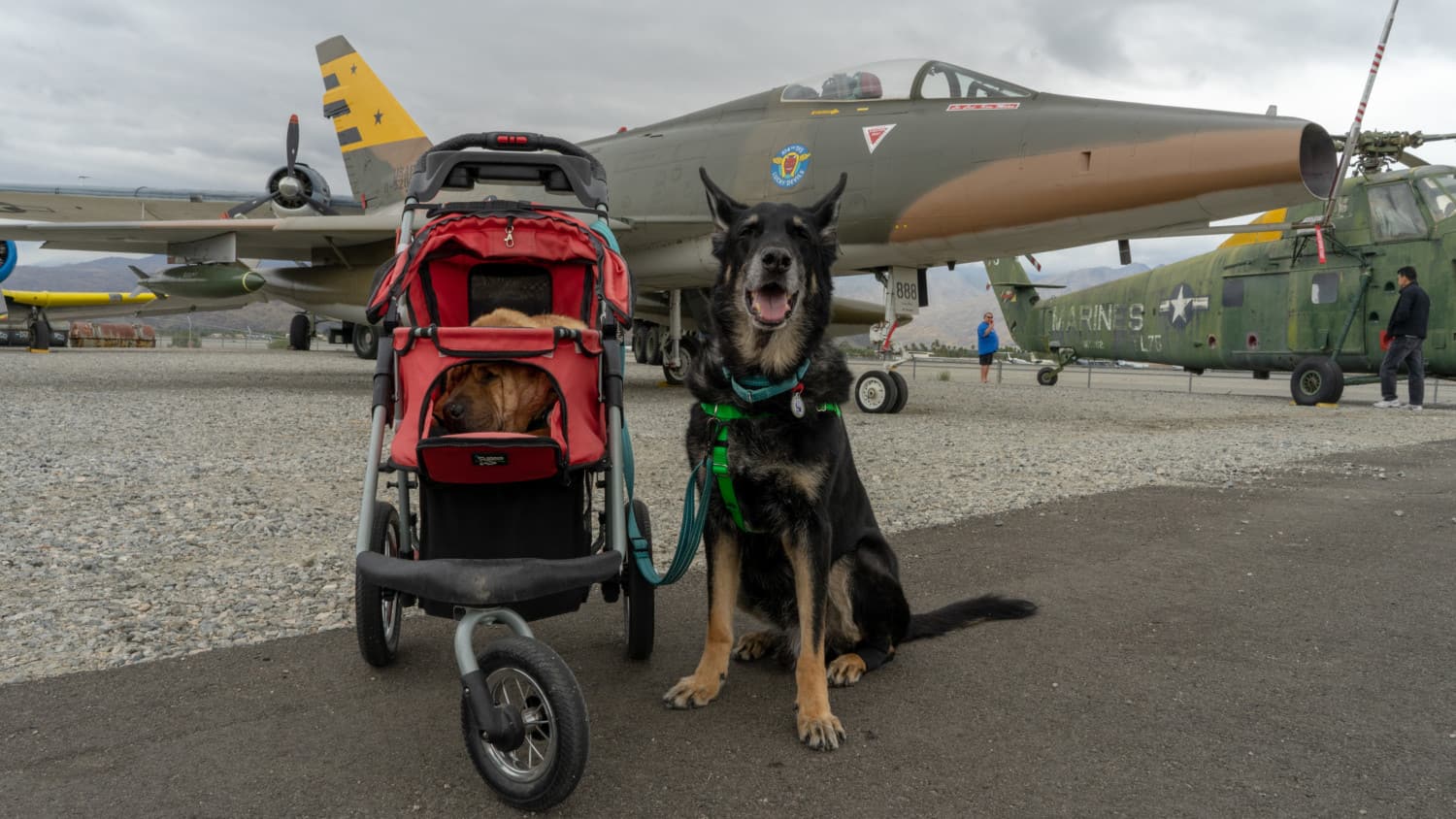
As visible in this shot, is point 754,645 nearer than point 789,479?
No

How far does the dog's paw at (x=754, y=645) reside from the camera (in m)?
3.12

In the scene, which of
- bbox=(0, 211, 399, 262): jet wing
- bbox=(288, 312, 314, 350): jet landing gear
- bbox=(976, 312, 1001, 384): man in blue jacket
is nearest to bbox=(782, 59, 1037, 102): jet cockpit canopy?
bbox=(0, 211, 399, 262): jet wing

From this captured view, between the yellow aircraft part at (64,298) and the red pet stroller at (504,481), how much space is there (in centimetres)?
3310

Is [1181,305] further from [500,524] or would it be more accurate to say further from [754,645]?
[500,524]

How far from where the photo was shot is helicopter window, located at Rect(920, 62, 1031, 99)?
9727 millimetres

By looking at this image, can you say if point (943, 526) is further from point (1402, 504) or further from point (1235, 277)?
point (1235, 277)

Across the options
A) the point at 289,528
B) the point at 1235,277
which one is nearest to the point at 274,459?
the point at 289,528

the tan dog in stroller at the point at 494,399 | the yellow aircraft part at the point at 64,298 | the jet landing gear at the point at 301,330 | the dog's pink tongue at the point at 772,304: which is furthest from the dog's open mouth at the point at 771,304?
the yellow aircraft part at the point at 64,298

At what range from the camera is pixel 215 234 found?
1361 centimetres

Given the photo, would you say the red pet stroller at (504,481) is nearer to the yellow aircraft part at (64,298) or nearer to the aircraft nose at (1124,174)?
the aircraft nose at (1124,174)

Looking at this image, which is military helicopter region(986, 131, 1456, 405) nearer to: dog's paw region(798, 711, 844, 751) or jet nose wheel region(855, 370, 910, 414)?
jet nose wheel region(855, 370, 910, 414)

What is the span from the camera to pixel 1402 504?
5.64 meters

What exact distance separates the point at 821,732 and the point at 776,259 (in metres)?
1.40

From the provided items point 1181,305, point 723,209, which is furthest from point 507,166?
point 1181,305
